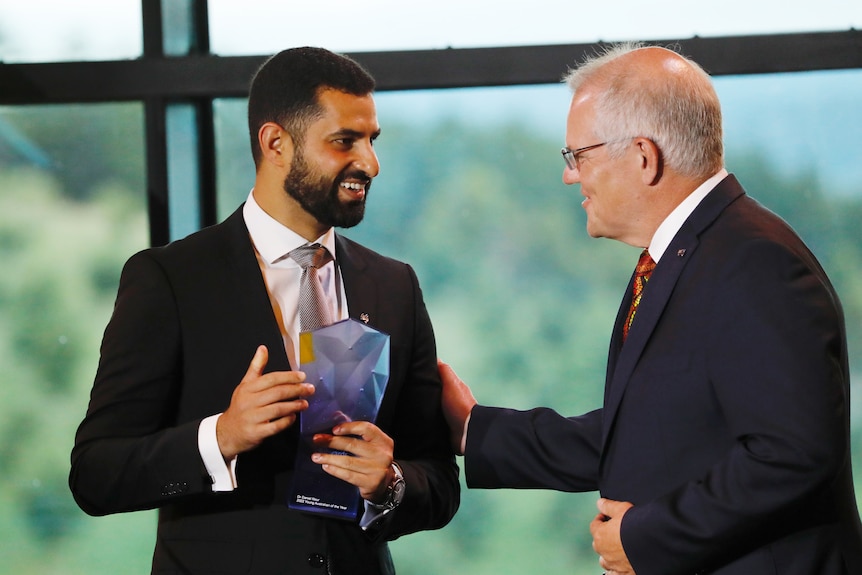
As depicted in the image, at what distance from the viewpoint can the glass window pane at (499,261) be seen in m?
3.38

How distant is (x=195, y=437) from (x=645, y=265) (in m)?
0.93

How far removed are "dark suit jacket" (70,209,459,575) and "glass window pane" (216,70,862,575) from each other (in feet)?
4.56

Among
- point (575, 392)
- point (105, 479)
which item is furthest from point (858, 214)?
point (105, 479)

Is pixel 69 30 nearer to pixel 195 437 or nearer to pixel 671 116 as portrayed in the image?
pixel 195 437

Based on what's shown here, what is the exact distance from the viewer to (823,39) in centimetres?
307

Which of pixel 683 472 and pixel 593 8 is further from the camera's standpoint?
pixel 593 8

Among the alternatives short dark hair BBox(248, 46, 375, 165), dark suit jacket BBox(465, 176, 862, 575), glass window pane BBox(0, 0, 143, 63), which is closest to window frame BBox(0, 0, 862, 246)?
glass window pane BBox(0, 0, 143, 63)

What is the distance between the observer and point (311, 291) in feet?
6.61

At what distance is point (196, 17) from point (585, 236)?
1.52 m

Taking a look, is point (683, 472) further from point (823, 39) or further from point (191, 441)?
point (823, 39)

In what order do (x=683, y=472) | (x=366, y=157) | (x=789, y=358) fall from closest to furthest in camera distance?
1. (x=789, y=358)
2. (x=683, y=472)
3. (x=366, y=157)

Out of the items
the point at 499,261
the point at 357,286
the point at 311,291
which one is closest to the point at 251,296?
the point at 311,291

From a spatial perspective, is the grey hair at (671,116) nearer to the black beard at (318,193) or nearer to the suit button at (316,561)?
the black beard at (318,193)

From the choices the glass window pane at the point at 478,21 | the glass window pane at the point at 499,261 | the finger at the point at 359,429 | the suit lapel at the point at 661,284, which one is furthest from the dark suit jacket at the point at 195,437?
the glass window pane at the point at 478,21
